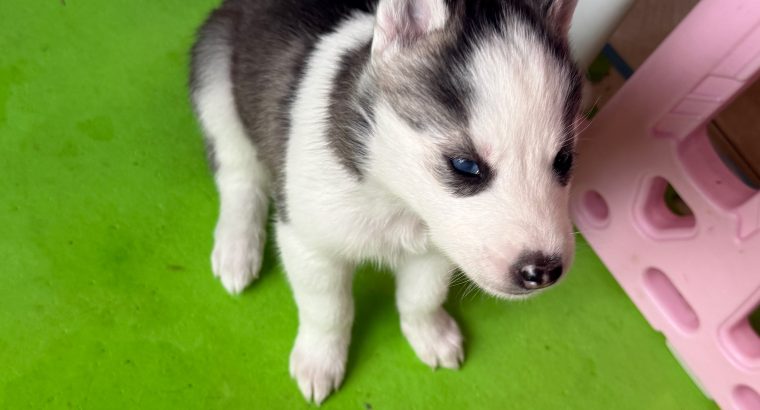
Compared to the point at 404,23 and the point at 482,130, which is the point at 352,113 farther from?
the point at 482,130

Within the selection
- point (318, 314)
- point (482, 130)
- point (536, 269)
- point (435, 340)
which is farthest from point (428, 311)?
point (482, 130)

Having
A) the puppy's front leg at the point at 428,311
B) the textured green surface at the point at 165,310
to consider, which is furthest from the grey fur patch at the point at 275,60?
the textured green surface at the point at 165,310

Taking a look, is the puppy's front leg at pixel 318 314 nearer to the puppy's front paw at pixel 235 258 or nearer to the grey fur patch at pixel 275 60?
the grey fur patch at pixel 275 60

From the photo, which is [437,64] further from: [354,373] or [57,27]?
[57,27]

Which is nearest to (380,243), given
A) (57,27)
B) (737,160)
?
(737,160)

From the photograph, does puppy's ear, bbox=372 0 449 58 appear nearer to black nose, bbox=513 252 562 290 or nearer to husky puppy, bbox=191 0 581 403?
husky puppy, bbox=191 0 581 403

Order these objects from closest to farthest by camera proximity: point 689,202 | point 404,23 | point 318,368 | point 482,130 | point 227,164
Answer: point 482,130, point 404,23, point 318,368, point 689,202, point 227,164
